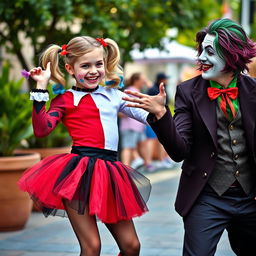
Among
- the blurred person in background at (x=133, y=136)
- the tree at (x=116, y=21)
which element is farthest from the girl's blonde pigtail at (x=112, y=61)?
the blurred person in background at (x=133, y=136)

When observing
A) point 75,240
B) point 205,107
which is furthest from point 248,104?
point 75,240

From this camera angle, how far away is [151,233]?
659 centimetres

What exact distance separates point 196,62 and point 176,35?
643cm

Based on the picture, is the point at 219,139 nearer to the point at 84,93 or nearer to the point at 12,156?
the point at 84,93

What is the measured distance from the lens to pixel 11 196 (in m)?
6.75

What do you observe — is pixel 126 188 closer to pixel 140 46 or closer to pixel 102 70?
pixel 102 70

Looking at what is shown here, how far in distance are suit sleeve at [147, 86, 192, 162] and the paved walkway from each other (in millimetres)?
2214

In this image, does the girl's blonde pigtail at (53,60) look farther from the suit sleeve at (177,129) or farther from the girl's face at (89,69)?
the suit sleeve at (177,129)

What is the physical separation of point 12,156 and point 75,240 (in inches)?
55.4

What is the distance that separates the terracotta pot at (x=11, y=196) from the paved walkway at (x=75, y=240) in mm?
119

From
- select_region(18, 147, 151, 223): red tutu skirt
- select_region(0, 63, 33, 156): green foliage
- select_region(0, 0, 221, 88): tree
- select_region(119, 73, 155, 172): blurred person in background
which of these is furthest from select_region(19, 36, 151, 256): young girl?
select_region(119, 73, 155, 172): blurred person in background

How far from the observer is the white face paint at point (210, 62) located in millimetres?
3699

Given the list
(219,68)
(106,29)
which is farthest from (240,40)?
(106,29)

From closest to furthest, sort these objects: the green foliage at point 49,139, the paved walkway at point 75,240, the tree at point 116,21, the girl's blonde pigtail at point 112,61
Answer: the girl's blonde pigtail at point 112,61
the paved walkway at point 75,240
the green foliage at point 49,139
the tree at point 116,21
